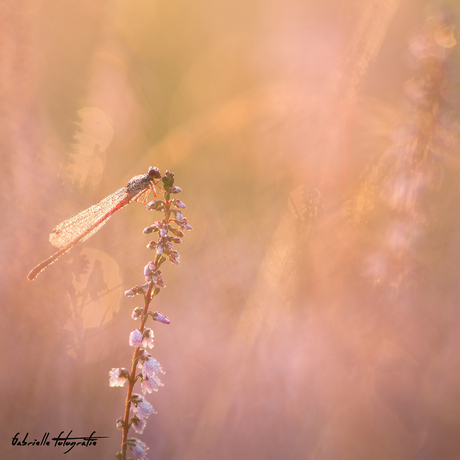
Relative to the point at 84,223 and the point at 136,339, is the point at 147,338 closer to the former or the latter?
the point at 136,339

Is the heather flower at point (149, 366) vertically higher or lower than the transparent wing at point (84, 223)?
lower

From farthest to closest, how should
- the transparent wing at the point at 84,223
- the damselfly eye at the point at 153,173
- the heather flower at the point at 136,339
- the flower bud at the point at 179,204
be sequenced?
1. the transparent wing at the point at 84,223
2. the damselfly eye at the point at 153,173
3. the flower bud at the point at 179,204
4. the heather flower at the point at 136,339

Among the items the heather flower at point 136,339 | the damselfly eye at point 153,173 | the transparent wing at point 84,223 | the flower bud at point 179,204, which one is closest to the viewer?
the heather flower at point 136,339

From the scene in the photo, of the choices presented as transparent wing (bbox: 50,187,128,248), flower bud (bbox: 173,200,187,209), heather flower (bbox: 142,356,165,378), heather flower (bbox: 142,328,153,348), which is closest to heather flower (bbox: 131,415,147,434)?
heather flower (bbox: 142,356,165,378)

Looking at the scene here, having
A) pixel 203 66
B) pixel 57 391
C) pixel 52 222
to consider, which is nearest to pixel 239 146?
pixel 203 66

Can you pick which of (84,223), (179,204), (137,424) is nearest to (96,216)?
(84,223)

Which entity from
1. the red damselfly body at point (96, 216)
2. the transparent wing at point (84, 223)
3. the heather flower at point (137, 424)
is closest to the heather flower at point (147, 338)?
the heather flower at point (137, 424)

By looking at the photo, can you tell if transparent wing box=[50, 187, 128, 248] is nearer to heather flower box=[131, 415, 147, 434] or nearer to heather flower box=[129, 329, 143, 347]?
heather flower box=[129, 329, 143, 347]

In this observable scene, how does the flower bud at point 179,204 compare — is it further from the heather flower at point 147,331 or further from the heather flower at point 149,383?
the heather flower at point 149,383
